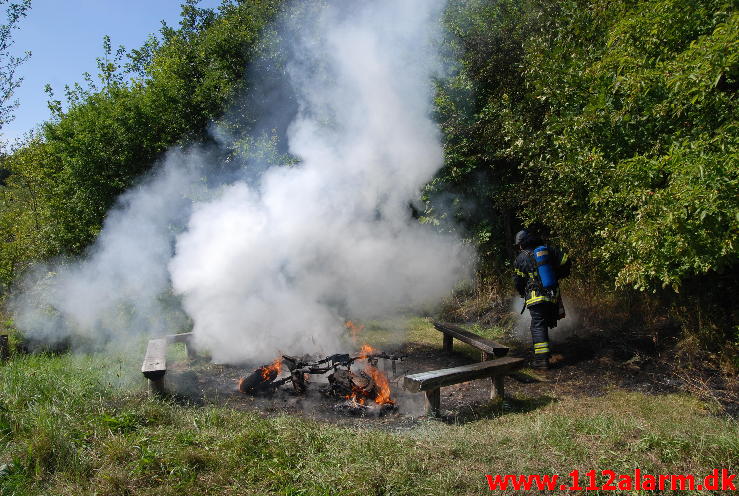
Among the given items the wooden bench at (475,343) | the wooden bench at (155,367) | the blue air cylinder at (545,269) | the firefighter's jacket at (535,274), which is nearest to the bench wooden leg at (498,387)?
the wooden bench at (475,343)

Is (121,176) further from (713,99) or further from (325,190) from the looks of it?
(713,99)

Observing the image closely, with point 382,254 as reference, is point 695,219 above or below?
below

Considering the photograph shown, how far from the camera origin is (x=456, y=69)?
968 cm

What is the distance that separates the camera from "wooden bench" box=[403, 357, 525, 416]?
15.4ft

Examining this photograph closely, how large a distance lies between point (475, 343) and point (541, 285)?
1.18m

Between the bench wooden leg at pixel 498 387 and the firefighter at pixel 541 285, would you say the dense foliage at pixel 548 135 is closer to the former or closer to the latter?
the firefighter at pixel 541 285

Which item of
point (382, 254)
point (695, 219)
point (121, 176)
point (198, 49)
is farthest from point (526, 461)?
point (198, 49)

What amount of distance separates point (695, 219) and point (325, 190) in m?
5.04

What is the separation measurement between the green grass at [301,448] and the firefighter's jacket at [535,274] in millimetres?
1908

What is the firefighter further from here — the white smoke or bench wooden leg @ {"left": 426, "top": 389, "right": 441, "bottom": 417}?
the white smoke

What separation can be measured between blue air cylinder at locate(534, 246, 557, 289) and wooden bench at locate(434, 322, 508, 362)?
1032 millimetres

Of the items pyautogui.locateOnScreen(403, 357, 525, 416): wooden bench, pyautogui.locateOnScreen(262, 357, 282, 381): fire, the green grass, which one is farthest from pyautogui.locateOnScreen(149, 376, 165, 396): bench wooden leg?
pyautogui.locateOnScreen(403, 357, 525, 416): wooden bench

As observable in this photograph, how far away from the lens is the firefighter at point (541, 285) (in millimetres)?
6344

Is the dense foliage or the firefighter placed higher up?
the dense foliage
